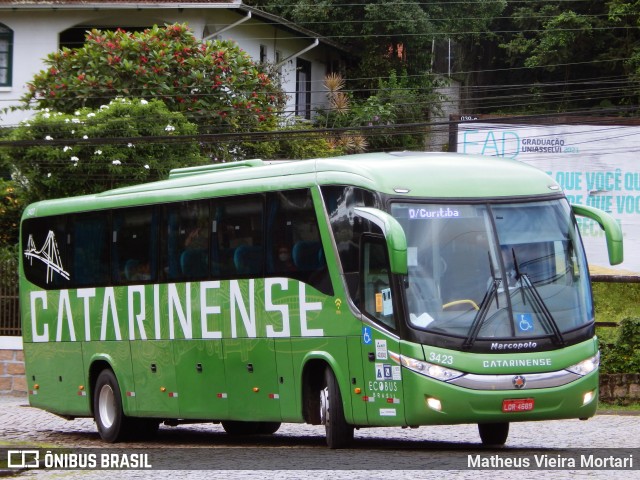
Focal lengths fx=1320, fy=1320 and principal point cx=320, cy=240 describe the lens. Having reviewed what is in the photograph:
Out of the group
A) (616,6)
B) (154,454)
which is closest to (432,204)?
(154,454)

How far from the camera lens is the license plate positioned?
1295cm

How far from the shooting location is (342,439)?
14125 millimetres

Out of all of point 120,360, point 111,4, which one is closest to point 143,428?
point 120,360

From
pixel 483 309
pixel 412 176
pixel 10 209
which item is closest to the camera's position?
pixel 483 309

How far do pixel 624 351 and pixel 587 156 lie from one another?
48.3 ft

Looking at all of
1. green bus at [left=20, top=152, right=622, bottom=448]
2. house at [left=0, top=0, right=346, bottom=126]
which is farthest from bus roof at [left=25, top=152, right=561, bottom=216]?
house at [left=0, top=0, right=346, bottom=126]

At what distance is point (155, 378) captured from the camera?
17.7 meters

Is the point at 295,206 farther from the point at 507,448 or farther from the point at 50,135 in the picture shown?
the point at 50,135

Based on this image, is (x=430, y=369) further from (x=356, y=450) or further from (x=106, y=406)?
(x=106, y=406)

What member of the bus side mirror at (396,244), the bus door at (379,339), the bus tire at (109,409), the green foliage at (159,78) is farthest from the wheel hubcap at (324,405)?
the green foliage at (159,78)

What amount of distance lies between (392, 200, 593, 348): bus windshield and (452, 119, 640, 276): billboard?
23217mm

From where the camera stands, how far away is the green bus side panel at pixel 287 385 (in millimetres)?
14945

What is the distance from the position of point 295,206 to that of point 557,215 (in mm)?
2973

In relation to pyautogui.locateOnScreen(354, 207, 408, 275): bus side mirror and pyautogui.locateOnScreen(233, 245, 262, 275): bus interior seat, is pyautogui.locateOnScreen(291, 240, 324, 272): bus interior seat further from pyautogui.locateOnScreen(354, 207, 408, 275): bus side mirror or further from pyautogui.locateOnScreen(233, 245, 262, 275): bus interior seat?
pyautogui.locateOnScreen(354, 207, 408, 275): bus side mirror
